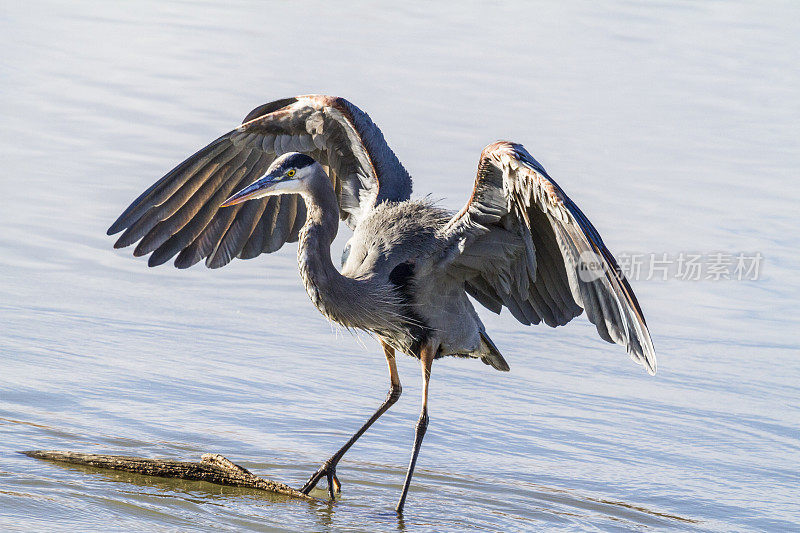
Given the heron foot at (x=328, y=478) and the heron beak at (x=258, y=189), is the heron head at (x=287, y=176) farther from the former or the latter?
the heron foot at (x=328, y=478)

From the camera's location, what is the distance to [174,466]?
5871mm

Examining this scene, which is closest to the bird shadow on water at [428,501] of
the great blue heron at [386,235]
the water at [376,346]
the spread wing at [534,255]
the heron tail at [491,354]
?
the water at [376,346]

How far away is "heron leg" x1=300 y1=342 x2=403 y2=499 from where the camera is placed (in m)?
6.32

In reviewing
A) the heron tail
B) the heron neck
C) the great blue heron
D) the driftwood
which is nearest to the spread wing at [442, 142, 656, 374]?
the great blue heron

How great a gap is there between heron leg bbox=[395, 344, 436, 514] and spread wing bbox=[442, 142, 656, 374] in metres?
0.47

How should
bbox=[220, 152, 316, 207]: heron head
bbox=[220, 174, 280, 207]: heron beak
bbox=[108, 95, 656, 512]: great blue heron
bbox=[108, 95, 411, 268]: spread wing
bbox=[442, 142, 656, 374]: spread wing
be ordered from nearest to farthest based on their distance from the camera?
bbox=[442, 142, 656, 374]: spread wing → bbox=[108, 95, 656, 512]: great blue heron → bbox=[220, 174, 280, 207]: heron beak → bbox=[220, 152, 316, 207]: heron head → bbox=[108, 95, 411, 268]: spread wing

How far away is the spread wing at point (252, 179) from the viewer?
7.16 m

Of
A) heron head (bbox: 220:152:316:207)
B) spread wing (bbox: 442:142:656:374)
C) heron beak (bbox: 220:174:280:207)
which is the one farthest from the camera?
heron head (bbox: 220:152:316:207)

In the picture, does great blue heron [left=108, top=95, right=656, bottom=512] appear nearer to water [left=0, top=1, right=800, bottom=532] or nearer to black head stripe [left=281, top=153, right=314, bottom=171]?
black head stripe [left=281, top=153, right=314, bottom=171]

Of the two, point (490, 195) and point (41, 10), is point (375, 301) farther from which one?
point (41, 10)

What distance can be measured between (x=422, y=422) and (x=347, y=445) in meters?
0.44

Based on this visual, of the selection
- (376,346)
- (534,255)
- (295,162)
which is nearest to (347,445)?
(534,255)

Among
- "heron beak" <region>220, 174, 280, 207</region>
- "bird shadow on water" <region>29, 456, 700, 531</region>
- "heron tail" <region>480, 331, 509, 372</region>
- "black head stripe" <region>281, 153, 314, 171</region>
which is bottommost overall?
"bird shadow on water" <region>29, 456, 700, 531</region>

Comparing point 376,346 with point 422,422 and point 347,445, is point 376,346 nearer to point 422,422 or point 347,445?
point 422,422
